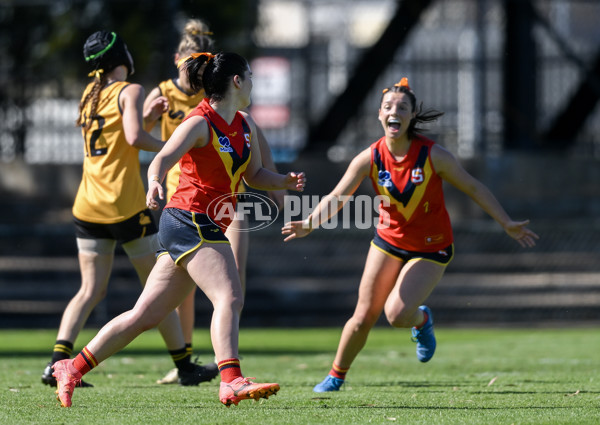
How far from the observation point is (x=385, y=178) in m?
7.07

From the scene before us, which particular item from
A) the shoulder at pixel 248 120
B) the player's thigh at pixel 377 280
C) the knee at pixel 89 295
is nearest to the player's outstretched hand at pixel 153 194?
the shoulder at pixel 248 120

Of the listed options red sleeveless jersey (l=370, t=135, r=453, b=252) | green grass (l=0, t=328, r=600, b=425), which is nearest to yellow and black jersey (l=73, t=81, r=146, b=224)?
green grass (l=0, t=328, r=600, b=425)

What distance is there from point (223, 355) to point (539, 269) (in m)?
10.1

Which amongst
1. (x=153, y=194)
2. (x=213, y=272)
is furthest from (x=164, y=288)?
(x=153, y=194)

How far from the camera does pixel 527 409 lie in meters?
6.16

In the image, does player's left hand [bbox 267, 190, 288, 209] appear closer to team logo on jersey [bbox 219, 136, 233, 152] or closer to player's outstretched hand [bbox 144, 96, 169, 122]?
player's outstretched hand [bbox 144, 96, 169, 122]

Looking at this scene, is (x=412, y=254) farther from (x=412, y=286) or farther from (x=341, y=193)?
Result: (x=341, y=193)

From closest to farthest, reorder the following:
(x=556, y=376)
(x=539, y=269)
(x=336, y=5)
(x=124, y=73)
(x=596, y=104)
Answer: (x=124, y=73) < (x=556, y=376) < (x=539, y=269) < (x=596, y=104) < (x=336, y=5)

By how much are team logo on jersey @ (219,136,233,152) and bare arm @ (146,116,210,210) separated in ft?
0.28

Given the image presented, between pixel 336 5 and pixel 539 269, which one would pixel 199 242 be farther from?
pixel 336 5

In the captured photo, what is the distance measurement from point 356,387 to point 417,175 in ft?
5.06

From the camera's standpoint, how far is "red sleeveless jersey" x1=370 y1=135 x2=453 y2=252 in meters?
7.03

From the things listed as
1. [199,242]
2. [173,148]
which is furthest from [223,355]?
[173,148]

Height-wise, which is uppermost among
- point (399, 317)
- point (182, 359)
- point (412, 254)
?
point (412, 254)
